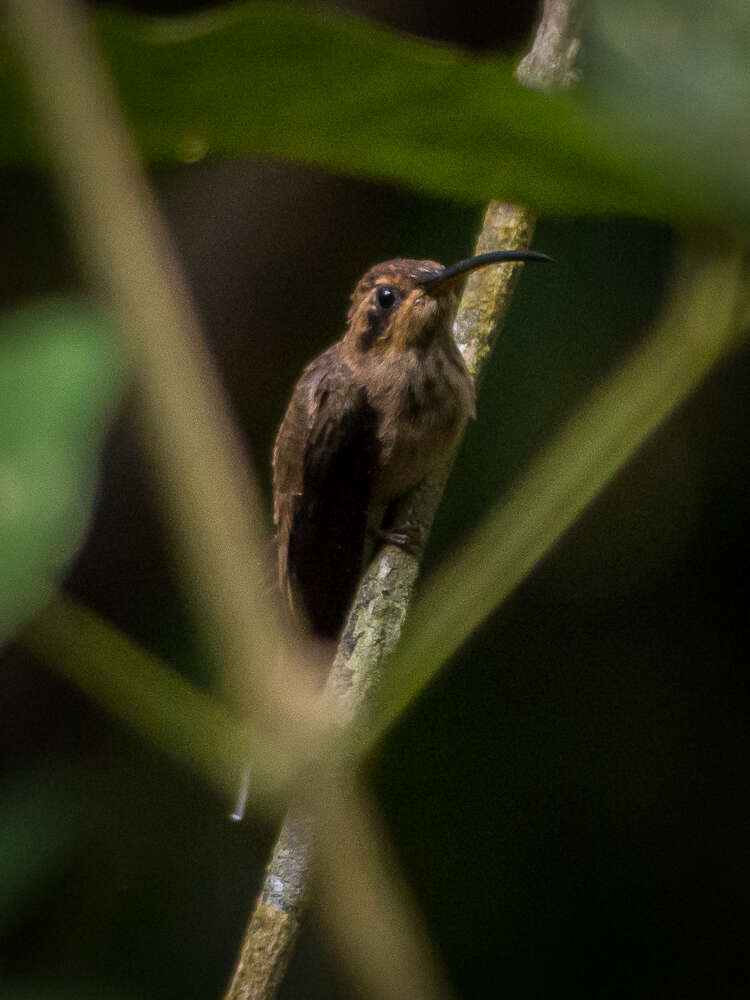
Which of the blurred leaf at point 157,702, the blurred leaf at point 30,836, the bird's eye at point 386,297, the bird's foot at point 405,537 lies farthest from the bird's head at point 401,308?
the blurred leaf at point 157,702

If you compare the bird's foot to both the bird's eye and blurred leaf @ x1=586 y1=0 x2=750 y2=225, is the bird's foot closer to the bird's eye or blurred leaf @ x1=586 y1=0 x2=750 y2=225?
the bird's eye

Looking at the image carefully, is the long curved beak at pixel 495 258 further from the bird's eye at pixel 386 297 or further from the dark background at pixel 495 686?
the dark background at pixel 495 686

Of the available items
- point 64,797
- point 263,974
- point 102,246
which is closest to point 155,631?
point 64,797

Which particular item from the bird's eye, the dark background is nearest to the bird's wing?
the bird's eye

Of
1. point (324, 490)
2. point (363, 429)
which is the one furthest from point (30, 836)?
point (363, 429)

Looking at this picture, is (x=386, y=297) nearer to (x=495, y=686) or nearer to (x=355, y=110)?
(x=495, y=686)

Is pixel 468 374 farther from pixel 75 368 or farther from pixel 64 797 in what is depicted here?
pixel 75 368
